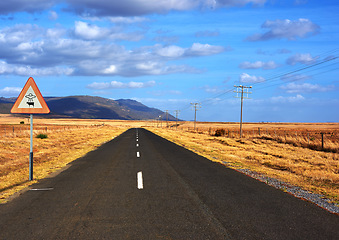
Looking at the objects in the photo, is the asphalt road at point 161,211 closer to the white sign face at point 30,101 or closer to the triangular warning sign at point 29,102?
the triangular warning sign at point 29,102

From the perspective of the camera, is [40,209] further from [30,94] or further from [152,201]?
[30,94]

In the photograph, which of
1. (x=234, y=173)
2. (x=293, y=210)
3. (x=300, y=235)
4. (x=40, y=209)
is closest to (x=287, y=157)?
(x=234, y=173)

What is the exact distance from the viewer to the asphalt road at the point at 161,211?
15.4 ft

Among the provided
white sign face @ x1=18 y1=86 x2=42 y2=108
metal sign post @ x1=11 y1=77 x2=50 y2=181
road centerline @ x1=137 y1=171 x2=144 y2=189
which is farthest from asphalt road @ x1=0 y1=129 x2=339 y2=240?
white sign face @ x1=18 y1=86 x2=42 y2=108

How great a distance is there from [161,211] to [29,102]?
612cm

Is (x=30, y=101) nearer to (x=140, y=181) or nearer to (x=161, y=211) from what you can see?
(x=140, y=181)

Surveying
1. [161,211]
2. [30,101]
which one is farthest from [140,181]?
[30,101]

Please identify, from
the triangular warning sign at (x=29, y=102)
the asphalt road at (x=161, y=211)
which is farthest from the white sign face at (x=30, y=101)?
the asphalt road at (x=161, y=211)

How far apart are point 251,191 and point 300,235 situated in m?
3.22

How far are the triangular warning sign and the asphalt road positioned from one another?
7.95ft

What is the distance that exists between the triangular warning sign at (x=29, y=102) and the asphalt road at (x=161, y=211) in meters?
2.42

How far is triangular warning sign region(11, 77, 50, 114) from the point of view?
9109 millimetres

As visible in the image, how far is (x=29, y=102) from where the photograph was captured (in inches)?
361

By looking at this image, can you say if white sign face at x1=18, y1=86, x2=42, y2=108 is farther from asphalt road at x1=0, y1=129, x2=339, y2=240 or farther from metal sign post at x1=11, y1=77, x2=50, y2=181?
asphalt road at x1=0, y1=129, x2=339, y2=240
